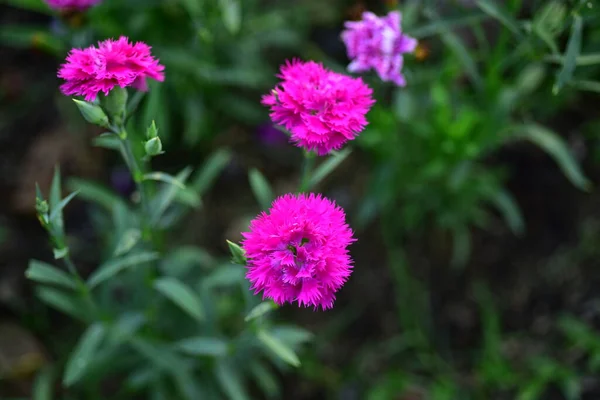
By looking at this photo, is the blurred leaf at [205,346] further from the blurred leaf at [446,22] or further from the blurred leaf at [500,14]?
the blurred leaf at [500,14]

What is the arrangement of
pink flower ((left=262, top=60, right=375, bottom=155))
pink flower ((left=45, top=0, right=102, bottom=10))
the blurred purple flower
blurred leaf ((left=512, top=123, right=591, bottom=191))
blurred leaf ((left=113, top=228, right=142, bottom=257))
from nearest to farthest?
pink flower ((left=262, top=60, right=375, bottom=155))
blurred leaf ((left=113, top=228, right=142, bottom=257))
pink flower ((left=45, top=0, right=102, bottom=10))
blurred leaf ((left=512, top=123, right=591, bottom=191))
the blurred purple flower

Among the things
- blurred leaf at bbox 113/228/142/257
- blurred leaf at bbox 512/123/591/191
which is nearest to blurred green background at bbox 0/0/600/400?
blurred leaf at bbox 512/123/591/191

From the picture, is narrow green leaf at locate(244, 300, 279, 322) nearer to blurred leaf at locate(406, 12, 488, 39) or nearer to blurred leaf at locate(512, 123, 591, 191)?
blurred leaf at locate(406, 12, 488, 39)

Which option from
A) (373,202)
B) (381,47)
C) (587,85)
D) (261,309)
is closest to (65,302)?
(261,309)

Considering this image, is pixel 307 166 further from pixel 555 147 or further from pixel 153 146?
pixel 555 147

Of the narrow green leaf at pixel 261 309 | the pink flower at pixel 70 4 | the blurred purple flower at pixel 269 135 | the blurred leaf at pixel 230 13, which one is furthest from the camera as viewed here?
the blurred purple flower at pixel 269 135

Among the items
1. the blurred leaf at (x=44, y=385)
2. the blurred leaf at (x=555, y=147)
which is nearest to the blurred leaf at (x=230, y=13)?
the blurred leaf at (x=555, y=147)

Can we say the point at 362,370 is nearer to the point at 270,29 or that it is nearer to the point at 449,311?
the point at 449,311
